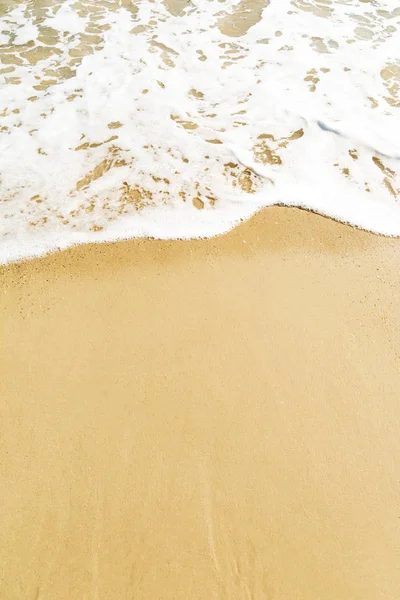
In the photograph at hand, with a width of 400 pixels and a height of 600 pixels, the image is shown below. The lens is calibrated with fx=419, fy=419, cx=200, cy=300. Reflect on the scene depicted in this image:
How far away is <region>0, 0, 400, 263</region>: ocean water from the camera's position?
13.3 ft

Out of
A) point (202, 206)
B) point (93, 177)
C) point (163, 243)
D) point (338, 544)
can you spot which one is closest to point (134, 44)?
point (93, 177)

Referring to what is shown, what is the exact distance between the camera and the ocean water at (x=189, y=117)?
4047 millimetres

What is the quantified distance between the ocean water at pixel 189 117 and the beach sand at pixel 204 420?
18.5 inches

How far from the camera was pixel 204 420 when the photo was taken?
106 inches

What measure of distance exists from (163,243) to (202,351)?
3.88 ft

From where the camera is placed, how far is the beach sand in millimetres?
2203

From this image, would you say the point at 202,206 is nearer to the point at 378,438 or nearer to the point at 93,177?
the point at 93,177

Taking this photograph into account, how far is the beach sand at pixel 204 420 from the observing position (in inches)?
86.7

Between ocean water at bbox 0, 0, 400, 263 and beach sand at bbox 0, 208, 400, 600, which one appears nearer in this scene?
beach sand at bbox 0, 208, 400, 600

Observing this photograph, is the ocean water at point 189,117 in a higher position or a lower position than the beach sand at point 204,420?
higher

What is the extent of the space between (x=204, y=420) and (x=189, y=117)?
3.84 metres

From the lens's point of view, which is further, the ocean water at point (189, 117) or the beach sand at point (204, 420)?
the ocean water at point (189, 117)

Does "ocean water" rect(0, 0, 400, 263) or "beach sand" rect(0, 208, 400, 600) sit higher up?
"ocean water" rect(0, 0, 400, 263)

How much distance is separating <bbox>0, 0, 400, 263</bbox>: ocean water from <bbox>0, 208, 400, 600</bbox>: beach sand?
47cm
